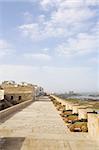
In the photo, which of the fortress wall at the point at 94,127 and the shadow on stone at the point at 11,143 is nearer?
the shadow on stone at the point at 11,143

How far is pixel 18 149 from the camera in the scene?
9.17 metres

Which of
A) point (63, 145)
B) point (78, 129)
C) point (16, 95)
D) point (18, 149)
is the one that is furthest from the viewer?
point (16, 95)

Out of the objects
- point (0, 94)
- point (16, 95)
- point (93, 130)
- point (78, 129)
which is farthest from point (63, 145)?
point (16, 95)

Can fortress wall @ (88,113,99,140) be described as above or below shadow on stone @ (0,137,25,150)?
above

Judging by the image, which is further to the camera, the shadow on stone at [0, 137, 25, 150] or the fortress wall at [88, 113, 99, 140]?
the fortress wall at [88, 113, 99, 140]

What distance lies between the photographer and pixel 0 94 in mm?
53938

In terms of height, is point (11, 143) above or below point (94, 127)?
below

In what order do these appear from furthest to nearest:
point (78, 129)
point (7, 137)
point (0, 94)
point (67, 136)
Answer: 1. point (0, 94)
2. point (78, 129)
3. point (67, 136)
4. point (7, 137)

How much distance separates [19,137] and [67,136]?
206 cm

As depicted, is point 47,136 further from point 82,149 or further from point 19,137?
point 82,149

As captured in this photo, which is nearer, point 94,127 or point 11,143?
point 11,143

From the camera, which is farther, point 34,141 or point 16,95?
point 16,95

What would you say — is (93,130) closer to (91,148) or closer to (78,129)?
(91,148)

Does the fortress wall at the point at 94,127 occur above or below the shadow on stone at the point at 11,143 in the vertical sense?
above
